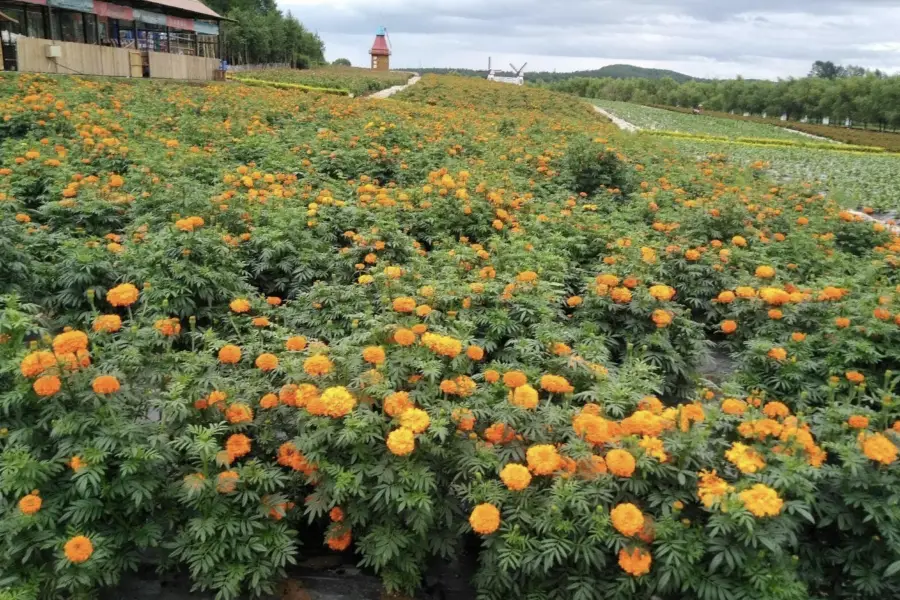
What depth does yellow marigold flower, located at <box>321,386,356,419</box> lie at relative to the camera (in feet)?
7.36

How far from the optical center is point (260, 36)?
4550 cm

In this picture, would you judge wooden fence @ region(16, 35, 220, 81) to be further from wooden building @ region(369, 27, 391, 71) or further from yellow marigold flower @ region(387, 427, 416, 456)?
wooden building @ region(369, 27, 391, 71)

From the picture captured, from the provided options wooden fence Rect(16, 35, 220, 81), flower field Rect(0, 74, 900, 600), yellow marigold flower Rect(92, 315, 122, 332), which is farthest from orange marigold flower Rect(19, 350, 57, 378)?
wooden fence Rect(16, 35, 220, 81)

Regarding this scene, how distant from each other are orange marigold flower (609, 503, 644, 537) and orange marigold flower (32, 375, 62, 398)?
1.83 m

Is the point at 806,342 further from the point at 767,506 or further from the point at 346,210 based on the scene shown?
the point at 346,210

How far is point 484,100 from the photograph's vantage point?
22.6 m

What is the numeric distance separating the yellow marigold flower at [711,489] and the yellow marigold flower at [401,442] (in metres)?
0.93

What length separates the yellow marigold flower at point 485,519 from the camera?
203 cm

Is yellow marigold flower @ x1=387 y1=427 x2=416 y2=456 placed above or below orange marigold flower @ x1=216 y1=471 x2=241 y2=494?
above

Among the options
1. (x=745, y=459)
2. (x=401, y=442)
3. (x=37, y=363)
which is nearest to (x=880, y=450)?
(x=745, y=459)

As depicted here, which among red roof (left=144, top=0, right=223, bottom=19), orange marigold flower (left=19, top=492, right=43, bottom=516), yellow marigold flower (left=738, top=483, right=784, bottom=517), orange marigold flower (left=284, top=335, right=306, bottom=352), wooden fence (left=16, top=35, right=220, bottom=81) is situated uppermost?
red roof (left=144, top=0, right=223, bottom=19)

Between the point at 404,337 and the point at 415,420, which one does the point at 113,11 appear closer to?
the point at 404,337

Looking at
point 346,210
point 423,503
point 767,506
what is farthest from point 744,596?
point 346,210

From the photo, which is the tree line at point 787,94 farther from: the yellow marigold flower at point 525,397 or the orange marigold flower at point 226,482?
the orange marigold flower at point 226,482
